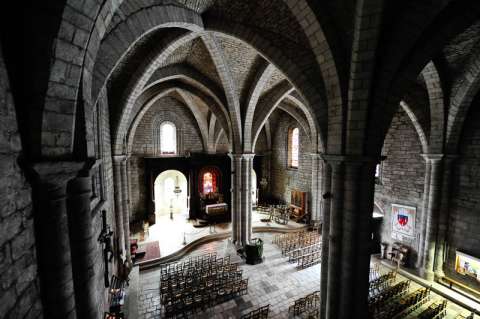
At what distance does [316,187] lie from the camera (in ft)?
47.5

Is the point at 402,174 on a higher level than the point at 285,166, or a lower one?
higher

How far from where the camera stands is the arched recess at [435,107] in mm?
7177

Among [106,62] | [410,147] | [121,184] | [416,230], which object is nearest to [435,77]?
[410,147]

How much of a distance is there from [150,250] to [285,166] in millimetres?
11466

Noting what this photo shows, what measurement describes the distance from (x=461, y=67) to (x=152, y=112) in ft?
51.3

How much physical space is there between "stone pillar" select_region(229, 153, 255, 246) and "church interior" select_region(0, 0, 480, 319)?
0.27 ft

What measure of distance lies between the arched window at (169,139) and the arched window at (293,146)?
29.6ft

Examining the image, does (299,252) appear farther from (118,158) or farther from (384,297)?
(118,158)

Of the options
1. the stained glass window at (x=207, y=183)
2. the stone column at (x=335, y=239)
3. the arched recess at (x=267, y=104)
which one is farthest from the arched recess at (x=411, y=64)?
the stained glass window at (x=207, y=183)

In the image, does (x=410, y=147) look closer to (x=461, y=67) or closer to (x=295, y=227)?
(x=461, y=67)

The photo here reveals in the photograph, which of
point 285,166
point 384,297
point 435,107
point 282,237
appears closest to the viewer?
point 384,297

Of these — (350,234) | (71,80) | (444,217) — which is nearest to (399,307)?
(444,217)

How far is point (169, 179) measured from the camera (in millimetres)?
19031

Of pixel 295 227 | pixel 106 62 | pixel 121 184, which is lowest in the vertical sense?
pixel 295 227
